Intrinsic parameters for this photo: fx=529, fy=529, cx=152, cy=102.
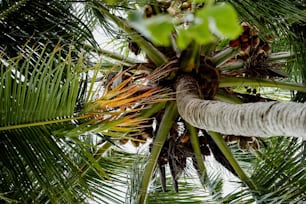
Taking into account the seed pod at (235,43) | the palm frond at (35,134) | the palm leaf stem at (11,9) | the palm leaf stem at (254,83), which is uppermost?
the seed pod at (235,43)

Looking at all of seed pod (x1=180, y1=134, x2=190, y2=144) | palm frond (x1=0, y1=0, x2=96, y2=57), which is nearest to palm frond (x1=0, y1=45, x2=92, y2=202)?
palm frond (x1=0, y1=0, x2=96, y2=57)

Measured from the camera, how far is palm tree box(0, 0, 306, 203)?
48.8 inches

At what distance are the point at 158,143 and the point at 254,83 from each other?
42cm

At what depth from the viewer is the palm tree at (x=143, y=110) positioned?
4.06 feet

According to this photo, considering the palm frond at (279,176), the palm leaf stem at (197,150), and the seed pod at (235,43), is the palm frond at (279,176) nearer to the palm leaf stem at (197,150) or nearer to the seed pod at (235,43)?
the palm leaf stem at (197,150)

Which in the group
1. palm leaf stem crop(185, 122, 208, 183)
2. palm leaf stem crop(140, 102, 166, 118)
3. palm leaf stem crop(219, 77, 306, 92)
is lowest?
palm leaf stem crop(185, 122, 208, 183)

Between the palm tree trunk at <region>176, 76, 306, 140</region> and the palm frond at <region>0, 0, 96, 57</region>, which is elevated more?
the palm frond at <region>0, 0, 96, 57</region>

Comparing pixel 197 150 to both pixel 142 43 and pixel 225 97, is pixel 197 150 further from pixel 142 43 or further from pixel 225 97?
pixel 142 43

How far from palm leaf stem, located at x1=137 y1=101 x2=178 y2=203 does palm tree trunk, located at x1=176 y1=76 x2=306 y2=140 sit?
0.35 m

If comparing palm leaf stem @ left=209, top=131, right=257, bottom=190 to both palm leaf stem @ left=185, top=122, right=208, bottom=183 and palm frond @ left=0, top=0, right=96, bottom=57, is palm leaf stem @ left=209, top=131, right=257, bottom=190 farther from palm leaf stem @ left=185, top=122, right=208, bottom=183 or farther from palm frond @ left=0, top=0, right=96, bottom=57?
palm frond @ left=0, top=0, right=96, bottom=57

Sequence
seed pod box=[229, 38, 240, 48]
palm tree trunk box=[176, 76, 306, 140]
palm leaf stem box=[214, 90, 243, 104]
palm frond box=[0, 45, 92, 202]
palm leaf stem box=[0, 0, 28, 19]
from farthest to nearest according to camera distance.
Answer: palm leaf stem box=[214, 90, 243, 104] < seed pod box=[229, 38, 240, 48] < palm leaf stem box=[0, 0, 28, 19] < palm frond box=[0, 45, 92, 202] < palm tree trunk box=[176, 76, 306, 140]

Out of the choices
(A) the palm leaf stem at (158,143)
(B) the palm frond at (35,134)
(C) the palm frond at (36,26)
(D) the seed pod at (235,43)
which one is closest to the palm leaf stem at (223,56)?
(D) the seed pod at (235,43)

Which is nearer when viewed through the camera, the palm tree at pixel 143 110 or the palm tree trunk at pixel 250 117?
the palm tree trunk at pixel 250 117

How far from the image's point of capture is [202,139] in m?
2.04
